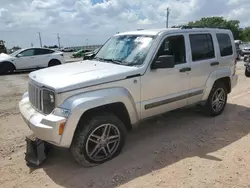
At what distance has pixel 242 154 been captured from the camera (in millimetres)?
4023

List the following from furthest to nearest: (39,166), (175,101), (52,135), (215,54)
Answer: (215,54)
(175,101)
(39,166)
(52,135)

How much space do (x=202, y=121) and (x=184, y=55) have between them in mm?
1584

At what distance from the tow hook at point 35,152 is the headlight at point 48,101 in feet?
1.90

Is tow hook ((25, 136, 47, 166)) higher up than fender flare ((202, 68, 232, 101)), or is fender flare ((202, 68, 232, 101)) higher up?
fender flare ((202, 68, 232, 101))

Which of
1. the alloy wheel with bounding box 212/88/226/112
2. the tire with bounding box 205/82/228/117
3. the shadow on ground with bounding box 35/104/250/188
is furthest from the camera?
the alloy wheel with bounding box 212/88/226/112

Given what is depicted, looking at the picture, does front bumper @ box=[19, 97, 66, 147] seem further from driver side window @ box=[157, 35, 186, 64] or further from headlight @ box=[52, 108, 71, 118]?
driver side window @ box=[157, 35, 186, 64]

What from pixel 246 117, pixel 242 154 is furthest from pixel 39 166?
pixel 246 117

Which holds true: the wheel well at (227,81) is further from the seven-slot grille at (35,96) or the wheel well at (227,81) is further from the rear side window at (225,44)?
the seven-slot grille at (35,96)

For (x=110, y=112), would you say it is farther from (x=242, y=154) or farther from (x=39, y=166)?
(x=242, y=154)

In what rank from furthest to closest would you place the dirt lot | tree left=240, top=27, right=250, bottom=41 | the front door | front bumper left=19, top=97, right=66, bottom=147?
tree left=240, top=27, right=250, bottom=41
the front door
the dirt lot
front bumper left=19, top=97, right=66, bottom=147

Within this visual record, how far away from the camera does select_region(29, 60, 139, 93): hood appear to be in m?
3.42

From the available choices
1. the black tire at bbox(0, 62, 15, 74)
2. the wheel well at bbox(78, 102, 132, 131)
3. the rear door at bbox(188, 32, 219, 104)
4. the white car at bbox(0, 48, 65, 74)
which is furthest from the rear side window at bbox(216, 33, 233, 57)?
the black tire at bbox(0, 62, 15, 74)

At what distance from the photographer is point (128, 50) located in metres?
4.46

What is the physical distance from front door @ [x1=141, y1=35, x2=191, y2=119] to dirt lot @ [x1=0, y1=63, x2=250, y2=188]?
595mm
